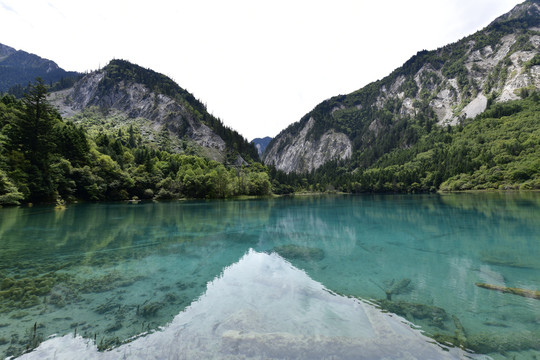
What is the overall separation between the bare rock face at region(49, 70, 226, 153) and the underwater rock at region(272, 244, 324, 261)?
480ft

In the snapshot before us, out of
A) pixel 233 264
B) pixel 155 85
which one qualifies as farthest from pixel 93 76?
pixel 233 264

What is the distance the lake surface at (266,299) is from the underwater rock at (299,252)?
5.1 inches

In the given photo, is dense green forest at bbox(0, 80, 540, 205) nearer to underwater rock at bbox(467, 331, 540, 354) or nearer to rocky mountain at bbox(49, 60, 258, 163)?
rocky mountain at bbox(49, 60, 258, 163)

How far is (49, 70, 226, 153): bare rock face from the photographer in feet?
541

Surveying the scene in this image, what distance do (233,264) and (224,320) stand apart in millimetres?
6821

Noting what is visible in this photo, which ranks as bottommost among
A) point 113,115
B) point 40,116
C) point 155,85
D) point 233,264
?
point 233,264

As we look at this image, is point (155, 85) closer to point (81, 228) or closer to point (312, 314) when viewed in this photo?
point (81, 228)

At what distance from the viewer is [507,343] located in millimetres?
6574

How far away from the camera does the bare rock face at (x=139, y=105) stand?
541 feet

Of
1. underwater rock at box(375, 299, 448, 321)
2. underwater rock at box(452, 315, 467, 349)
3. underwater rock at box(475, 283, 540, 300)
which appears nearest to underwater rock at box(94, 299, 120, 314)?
underwater rock at box(375, 299, 448, 321)

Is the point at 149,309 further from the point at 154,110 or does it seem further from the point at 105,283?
the point at 154,110

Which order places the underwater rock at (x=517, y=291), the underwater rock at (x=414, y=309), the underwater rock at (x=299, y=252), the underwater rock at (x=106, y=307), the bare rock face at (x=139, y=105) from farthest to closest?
the bare rock face at (x=139, y=105) → the underwater rock at (x=299, y=252) → the underwater rock at (x=517, y=291) → the underwater rock at (x=106, y=307) → the underwater rock at (x=414, y=309)

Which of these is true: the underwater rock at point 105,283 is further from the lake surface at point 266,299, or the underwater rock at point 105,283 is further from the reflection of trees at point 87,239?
the reflection of trees at point 87,239

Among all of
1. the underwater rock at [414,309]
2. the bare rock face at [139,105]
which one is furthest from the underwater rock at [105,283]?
the bare rock face at [139,105]
